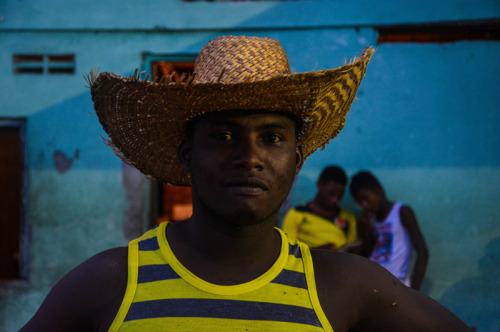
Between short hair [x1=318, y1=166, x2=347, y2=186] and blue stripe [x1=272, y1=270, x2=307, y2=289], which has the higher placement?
short hair [x1=318, y1=166, x2=347, y2=186]

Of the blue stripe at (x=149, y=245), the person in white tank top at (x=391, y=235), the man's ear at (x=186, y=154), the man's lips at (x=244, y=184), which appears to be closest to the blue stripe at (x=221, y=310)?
the blue stripe at (x=149, y=245)

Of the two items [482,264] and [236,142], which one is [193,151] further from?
[482,264]

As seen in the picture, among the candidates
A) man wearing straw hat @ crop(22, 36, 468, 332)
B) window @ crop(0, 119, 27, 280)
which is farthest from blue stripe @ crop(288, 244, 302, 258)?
window @ crop(0, 119, 27, 280)

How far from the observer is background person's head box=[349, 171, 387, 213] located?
15.7 feet

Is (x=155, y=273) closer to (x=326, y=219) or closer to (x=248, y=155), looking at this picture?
(x=248, y=155)

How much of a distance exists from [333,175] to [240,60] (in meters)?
3.36

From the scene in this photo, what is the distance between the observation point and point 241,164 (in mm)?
1518

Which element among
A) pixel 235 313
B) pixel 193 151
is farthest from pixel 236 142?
pixel 235 313

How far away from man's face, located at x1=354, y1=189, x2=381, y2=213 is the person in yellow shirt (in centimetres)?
21

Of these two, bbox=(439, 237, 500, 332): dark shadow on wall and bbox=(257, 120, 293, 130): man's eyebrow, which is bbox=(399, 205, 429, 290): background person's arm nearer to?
bbox=(439, 237, 500, 332): dark shadow on wall

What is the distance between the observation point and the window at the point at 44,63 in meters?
5.48

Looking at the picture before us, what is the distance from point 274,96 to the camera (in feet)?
5.16

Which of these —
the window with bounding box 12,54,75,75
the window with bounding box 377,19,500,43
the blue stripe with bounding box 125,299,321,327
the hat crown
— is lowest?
the blue stripe with bounding box 125,299,321,327

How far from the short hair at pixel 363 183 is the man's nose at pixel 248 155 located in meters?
3.47
